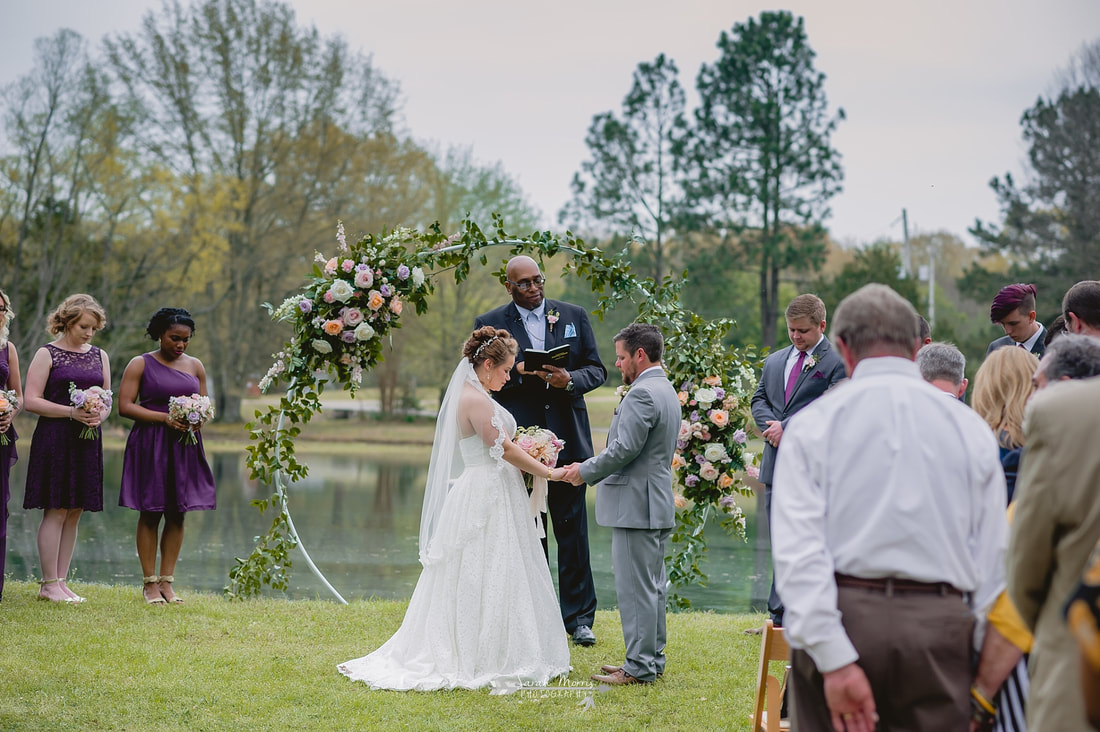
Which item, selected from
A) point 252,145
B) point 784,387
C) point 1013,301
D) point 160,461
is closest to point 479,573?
point 784,387

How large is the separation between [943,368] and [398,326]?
16.1 ft

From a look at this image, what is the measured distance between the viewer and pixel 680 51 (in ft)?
115

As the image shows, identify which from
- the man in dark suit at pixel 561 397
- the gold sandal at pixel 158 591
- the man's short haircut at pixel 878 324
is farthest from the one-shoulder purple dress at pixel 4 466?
the man's short haircut at pixel 878 324

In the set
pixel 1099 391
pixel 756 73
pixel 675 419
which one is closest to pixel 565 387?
pixel 675 419

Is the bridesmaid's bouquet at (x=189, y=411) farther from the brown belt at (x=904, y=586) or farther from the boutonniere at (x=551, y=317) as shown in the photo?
the brown belt at (x=904, y=586)

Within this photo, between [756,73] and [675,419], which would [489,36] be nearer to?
[756,73]

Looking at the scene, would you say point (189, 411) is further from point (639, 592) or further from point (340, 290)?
point (639, 592)

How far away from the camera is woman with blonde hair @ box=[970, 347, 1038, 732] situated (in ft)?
9.37

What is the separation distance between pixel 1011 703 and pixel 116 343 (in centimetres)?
3012

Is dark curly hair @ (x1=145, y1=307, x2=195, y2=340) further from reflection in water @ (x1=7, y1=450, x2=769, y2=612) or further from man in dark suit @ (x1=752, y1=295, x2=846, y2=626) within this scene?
man in dark suit @ (x1=752, y1=295, x2=846, y2=626)

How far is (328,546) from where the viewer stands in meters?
12.4

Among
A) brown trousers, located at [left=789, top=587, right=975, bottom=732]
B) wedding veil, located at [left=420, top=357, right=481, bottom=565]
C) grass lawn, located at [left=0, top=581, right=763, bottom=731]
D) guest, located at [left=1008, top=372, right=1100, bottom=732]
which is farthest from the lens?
wedding veil, located at [left=420, top=357, right=481, bottom=565]

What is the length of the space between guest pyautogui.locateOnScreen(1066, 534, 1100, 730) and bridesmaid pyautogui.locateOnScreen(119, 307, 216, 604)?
6.68 m

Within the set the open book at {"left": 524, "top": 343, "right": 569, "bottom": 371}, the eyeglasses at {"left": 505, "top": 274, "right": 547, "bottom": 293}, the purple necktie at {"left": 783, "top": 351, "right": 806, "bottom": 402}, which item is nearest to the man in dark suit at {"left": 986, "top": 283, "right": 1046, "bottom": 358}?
the purple necktie at {"left": 783, "top": 351, "right": 806, "bottom": 402}
